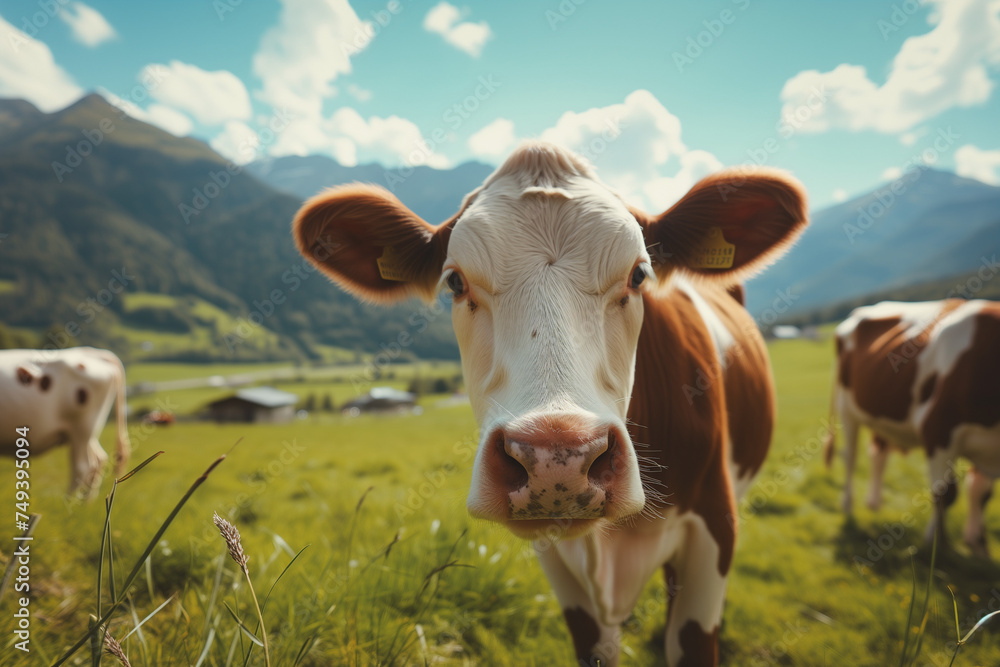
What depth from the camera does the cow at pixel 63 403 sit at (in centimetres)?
610

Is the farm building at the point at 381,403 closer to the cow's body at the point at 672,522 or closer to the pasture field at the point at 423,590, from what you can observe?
the pasture field at the point at 423,590

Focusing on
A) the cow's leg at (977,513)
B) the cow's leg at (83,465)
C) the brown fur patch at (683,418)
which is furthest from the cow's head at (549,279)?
the cow's leg at (83,465)

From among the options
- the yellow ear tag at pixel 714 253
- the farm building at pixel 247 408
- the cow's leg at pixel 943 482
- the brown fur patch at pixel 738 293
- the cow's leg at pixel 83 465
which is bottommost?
the farm building at pixel 247 408

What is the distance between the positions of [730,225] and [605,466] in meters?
1.77

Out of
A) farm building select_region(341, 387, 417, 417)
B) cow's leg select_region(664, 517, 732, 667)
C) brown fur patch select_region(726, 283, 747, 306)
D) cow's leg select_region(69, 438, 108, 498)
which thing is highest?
brown fur patch select_region(726, 283, 747, 306)

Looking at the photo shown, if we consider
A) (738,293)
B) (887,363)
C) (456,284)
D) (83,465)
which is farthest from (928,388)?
(83,465)

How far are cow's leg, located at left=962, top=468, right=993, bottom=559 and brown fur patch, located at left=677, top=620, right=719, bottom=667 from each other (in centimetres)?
474

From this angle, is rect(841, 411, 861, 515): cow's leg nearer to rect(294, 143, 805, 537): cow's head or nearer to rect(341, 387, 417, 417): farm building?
rect(294, 143, 805, 537): cow's head

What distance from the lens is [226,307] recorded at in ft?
606

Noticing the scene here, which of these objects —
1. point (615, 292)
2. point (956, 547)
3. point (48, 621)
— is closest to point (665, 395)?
point (615, 292)

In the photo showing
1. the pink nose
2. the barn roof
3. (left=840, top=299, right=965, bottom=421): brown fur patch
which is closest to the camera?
the pink nose

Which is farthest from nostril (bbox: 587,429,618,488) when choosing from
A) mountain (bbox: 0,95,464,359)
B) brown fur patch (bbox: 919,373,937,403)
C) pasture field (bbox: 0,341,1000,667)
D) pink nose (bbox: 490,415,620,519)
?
mountain (bbox: 0,95,464,359)

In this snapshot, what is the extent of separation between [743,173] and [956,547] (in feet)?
19.0

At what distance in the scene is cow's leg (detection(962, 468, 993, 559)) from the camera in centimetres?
493
